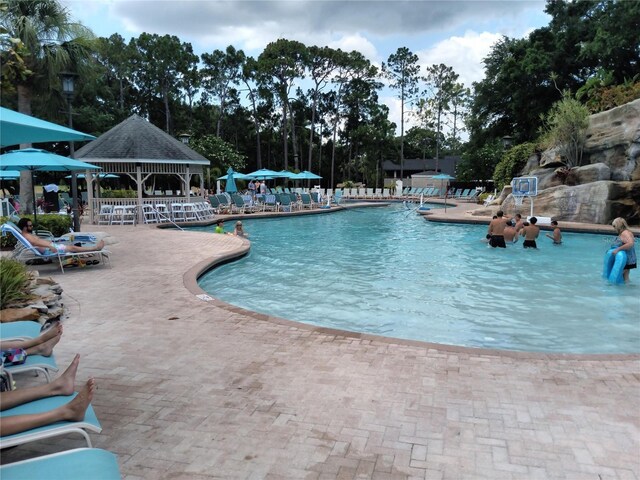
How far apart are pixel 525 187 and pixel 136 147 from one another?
53.5 ft

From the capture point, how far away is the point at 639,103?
1889 centimetres

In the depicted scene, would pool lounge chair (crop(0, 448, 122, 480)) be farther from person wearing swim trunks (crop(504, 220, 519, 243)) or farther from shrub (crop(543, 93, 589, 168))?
shrub (crop(543, 93, 589, 168))

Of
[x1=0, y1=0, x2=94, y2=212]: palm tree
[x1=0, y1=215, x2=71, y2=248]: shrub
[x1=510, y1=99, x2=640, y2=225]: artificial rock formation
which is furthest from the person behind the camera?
[x1=510, y1=99, x2=640, y2=225]: artificial rock formation

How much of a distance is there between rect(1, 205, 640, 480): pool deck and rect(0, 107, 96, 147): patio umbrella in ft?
6.60

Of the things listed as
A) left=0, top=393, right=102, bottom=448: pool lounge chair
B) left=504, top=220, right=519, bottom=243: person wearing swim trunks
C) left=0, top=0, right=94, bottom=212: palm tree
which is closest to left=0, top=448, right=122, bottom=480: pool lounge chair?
left=0, top=393, right=102, bottom=448: pool lounge chair

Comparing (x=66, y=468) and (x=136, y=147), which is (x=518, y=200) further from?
(x=66, y=468)

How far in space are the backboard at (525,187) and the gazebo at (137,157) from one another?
13.8m

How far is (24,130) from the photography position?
284 cm

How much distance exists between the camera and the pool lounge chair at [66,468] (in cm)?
190

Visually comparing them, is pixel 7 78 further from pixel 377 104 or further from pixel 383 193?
pixel 377 104

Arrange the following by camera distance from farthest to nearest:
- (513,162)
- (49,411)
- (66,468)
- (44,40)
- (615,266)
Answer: (513,162) → (44,40) → (615,266) → (49,411) → (66,468)

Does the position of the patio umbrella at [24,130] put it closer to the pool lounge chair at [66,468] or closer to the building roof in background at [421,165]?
the pool lounge chair at [66,468]

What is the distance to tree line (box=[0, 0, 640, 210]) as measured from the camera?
29.6 meters

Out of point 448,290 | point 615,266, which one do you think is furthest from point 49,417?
point 615,266
